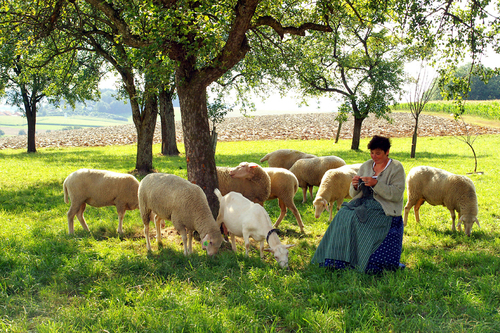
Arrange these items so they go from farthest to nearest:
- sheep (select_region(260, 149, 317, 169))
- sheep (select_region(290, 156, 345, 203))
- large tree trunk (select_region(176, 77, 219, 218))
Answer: sheep (select_region(260, 149, 317, 169)) → sheep (select_region(290, 156, 345, 203)) → large tree trunk (select_region(176, 77, 219, 218))

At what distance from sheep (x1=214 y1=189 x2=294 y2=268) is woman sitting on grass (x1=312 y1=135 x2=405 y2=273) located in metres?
0.70

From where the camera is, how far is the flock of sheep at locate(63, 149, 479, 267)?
5762 mm

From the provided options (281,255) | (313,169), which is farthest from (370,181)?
(313,169)

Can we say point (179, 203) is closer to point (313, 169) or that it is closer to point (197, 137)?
point (197, 137)

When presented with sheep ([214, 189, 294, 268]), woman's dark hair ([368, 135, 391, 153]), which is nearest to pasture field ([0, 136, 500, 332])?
sheep ([214, 189, 294, 268])

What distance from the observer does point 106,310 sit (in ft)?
12.4

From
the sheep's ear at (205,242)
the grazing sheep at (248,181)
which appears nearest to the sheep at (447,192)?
the grazing sheep at (248,181)

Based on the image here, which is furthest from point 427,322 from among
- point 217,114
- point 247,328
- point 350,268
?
point 217,114

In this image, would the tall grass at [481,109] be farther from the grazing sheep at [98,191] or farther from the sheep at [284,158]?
the grazing sheep at [98,191]

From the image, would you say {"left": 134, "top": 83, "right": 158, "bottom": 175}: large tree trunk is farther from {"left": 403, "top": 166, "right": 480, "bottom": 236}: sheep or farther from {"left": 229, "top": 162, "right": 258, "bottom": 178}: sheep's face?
{"left": 403, "top": 166, "right": 480, "bottom": 236}: sheep

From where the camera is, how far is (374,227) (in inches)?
189

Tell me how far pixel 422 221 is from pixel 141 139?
33.1 feet

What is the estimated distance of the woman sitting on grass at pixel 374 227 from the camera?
4.78 m

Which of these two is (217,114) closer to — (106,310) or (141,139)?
(141,139)
